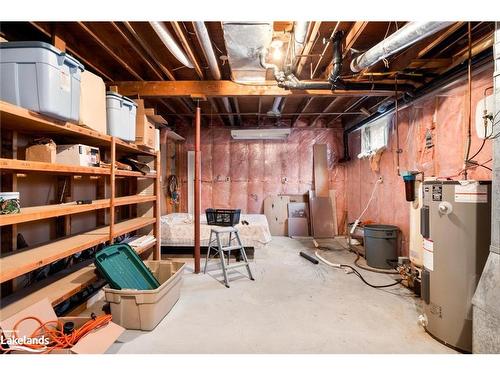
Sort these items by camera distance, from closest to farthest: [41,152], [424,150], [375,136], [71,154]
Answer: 1. [41,152]
2. [71,154]
3. [424,150]
4. [375,136]

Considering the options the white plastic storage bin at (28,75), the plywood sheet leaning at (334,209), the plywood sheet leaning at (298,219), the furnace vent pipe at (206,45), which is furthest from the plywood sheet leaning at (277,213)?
the white plastic storage bin at (28,75)

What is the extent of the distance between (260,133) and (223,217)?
7.35ft

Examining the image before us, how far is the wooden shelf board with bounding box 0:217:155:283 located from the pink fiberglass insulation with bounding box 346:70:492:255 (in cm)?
362

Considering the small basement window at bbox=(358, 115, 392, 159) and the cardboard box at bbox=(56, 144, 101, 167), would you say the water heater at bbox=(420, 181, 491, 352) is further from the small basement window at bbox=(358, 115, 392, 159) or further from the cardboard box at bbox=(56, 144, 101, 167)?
the cardboard box at bbox=(56, 144, 101, 167)

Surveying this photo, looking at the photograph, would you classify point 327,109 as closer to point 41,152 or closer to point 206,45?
point 206,45

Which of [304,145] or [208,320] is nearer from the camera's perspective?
[208,320]

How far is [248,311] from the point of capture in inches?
87.0

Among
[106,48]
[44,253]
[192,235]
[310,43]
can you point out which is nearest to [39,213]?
[44,253]

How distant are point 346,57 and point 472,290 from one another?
2.49 m

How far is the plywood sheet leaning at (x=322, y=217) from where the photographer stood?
5.21 meters

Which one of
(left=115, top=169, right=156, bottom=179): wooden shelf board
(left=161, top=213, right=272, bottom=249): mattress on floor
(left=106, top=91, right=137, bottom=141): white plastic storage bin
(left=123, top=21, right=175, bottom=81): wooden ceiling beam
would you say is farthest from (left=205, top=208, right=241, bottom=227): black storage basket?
(left=123, top=21, right=175, bottom=81): wooden ceiling beam

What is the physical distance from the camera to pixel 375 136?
403 centimetres

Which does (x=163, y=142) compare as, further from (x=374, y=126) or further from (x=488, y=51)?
(x=488, y=51)

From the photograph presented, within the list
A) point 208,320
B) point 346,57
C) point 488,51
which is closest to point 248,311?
point 208,320
